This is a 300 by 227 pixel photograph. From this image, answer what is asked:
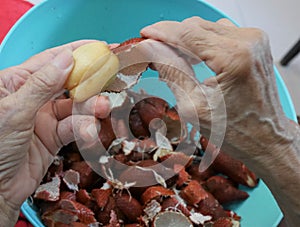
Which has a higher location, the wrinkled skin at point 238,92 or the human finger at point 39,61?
the wrinkled skin at point 238,92

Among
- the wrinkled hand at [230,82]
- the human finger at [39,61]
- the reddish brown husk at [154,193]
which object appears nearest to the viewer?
the wrinkled hand at [230,82]

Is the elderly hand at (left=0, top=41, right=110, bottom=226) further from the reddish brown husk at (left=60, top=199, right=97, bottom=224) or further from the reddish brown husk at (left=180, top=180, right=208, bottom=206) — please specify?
the reddish brown husk at (left=180, top=180, right=208, bottom=206)

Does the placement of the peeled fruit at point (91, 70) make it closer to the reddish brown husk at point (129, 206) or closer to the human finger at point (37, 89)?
the human finger at point (37, 89)

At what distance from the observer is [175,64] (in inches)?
25.3

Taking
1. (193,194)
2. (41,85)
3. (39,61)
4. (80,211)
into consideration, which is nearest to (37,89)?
(41,85)

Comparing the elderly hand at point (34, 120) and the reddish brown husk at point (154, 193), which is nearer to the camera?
the elderly hand at point (34, 120)

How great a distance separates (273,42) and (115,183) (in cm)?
90

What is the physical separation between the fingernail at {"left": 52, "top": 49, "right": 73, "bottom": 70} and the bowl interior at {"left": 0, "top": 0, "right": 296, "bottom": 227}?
1.04 ft

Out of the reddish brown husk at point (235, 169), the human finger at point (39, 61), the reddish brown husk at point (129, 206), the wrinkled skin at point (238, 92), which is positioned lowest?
Result: the reddish brown husk at point (129, 206)

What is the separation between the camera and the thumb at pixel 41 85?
0.60 m

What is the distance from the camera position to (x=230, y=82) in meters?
0.59

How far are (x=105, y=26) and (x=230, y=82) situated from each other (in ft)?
1.86

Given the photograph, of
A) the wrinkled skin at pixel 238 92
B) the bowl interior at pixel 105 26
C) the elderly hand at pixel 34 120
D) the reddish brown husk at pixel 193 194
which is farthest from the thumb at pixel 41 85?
the reddish brown husk at pixel 193 194

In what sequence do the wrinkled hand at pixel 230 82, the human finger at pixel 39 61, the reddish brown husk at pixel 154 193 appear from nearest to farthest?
1. the wrinkled hand at pixel 230 82
2. the human finger at pixel 39 61
3. the reddish brown husk at pixel 154 193
